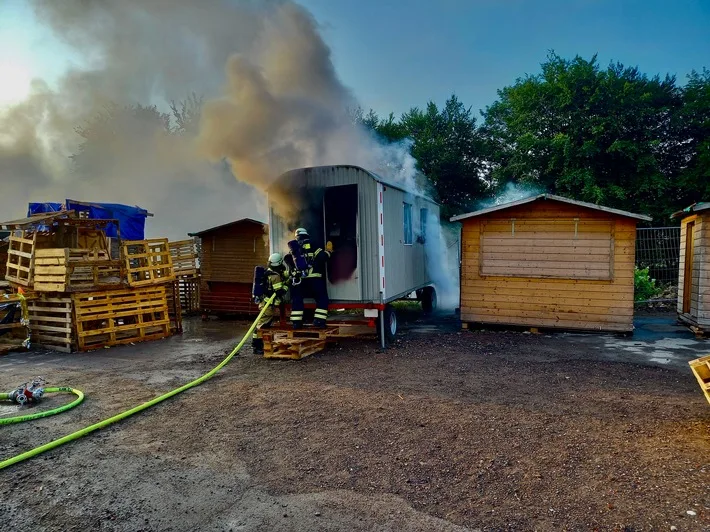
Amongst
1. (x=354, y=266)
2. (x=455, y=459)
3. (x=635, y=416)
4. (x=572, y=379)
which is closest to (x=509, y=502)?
(x=455, y=459)

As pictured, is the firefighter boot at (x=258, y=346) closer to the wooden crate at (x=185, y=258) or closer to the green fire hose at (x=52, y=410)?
the green fire hose at (x=52, y=410)

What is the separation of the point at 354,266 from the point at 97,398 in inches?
175

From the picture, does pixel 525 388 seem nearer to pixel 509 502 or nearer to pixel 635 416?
pixel 635 416

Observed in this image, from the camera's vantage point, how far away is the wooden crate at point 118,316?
9.00 m

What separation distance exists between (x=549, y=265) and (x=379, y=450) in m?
7.05

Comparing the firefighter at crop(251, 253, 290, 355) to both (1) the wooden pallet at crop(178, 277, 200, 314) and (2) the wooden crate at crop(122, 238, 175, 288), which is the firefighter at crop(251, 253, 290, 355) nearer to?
(2) the wooden crate at crop(122, 238, 175, 288)

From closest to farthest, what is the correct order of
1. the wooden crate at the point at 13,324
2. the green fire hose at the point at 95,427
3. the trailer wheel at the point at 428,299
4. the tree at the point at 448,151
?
the green fire hose at the point at 95,427 → the wooden crate at the point at 13,324 → the trailer wheel at the point at 428,299 → the tree at the point at 448,151

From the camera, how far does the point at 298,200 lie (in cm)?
884

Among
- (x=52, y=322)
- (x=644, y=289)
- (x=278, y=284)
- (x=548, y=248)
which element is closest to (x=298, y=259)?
(x=278, y=284)

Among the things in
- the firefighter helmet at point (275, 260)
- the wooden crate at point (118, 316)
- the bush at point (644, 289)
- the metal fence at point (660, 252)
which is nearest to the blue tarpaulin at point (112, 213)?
the wooden crate at point (118, 316)

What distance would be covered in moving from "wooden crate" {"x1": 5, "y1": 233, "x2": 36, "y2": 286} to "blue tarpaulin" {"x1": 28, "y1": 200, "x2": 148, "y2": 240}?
4.51 feet

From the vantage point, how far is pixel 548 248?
9.76m

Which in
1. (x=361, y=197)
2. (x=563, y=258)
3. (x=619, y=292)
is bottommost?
(x=619, y=292)

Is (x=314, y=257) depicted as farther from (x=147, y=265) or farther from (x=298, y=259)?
(x=147, y=265)
